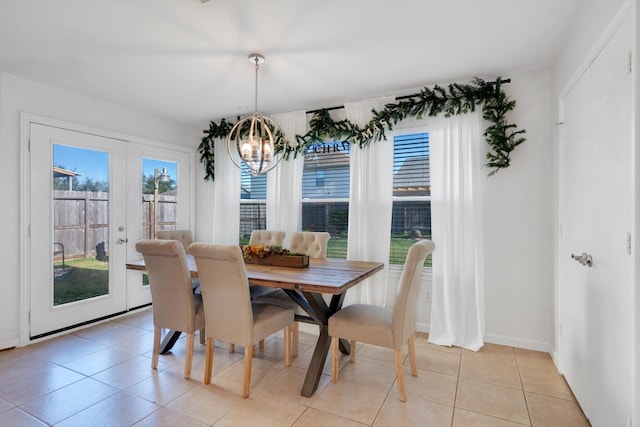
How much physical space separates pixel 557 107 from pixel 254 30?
2.46 m

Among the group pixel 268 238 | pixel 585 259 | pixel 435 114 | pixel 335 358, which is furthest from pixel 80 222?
pixel 585 259

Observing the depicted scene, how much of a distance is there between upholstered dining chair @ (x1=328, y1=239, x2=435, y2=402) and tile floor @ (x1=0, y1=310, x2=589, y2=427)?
0.69 ft

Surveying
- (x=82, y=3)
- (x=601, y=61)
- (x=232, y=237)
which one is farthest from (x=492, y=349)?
(x=82, y=3)

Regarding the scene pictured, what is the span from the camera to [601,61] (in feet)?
5.85

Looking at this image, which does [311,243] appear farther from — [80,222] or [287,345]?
[80,222]

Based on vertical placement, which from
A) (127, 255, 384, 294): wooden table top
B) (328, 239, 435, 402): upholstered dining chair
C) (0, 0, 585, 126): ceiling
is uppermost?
(0, 0, 585, 126): ceiling

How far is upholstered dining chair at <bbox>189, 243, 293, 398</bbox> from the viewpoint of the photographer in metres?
2.17

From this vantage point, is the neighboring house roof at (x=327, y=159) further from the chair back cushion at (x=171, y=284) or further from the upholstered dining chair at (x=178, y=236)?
the chair back cushion at (x=171, y=284)

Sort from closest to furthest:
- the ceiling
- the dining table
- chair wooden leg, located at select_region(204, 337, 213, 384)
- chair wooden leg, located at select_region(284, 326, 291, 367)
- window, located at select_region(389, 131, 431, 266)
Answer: the ceiling
the dining table
chair wooden leg, located at select_region(204, 337, 213, 384)
chair wooden leg, located at select_region(284, 326, 291, 367)
window, located at select_region(389, 131, 431, 266)

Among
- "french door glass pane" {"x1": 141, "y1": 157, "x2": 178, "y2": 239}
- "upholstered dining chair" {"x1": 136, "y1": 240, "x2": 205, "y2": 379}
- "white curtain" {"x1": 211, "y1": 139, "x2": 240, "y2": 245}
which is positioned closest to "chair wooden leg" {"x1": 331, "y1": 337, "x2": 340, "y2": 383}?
"upholstered dining chair" {"x1": 136, "y1": 240, "x2": 205, "y2": 379}

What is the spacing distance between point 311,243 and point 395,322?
1475mm

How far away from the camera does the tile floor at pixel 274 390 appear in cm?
200

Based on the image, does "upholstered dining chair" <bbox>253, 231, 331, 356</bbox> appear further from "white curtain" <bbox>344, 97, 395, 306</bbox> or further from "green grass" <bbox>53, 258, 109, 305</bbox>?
"green grass" <bbox>53, 258, 109, 305</bbox>

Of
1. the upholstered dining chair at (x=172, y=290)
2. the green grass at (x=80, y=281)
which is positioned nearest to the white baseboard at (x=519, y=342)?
the upholstered dining chair at (x=172, y=290)
